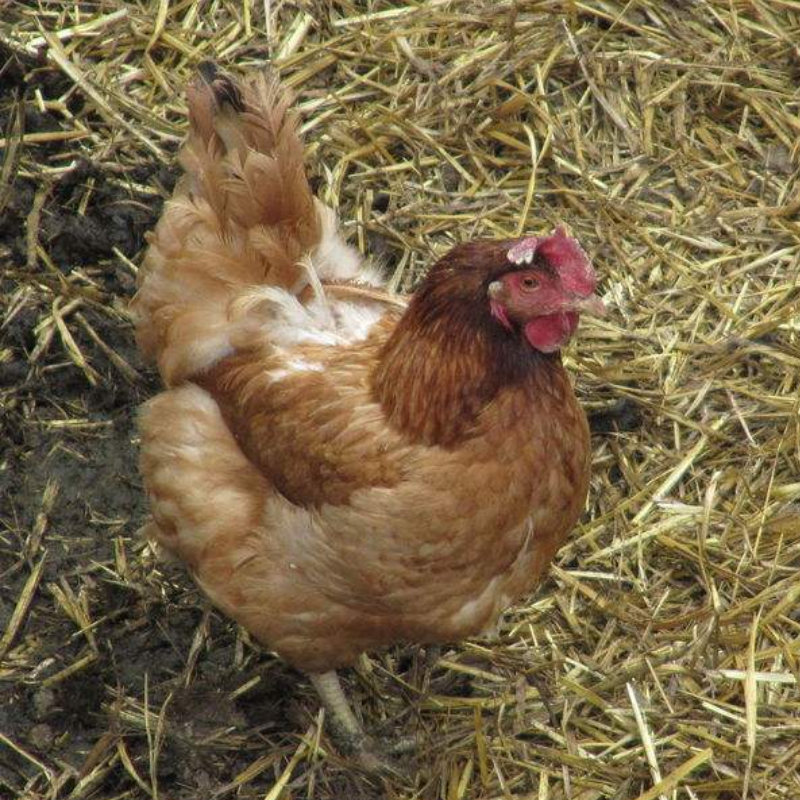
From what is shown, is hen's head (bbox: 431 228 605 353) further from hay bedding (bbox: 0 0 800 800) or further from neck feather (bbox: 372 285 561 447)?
hay bedding (bbox: 0 0 800 800)

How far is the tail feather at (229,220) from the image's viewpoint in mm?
3430

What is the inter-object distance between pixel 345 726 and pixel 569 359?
140 centimetres

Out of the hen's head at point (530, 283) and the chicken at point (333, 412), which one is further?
the chicken at point (333, 412)

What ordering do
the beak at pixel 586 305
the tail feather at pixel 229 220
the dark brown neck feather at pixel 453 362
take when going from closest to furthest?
the beak at pixel 586 305, the dark brown neck feather at pixel 453 362, the tail feather at pixel 229 220

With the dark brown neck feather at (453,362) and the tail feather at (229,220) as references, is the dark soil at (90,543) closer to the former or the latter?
the tail feather at (229,220)

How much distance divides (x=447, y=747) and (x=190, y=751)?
69 centimetres

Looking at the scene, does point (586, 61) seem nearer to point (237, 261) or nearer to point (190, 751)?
point (237, 261)

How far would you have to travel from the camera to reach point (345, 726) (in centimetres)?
355

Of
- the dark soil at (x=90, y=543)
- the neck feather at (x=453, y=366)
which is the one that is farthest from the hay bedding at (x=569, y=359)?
the neck feather at (x=453, y=366)

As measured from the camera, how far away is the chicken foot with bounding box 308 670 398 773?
3.50 meters

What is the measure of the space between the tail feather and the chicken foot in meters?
0.91

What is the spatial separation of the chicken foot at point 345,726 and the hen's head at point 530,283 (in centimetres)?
118

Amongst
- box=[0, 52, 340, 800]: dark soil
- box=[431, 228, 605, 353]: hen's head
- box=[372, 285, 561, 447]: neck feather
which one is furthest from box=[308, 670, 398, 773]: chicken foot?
box=[431, 228, 605, 353]: hen's head

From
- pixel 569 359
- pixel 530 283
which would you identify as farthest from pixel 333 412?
pixel 569 359
